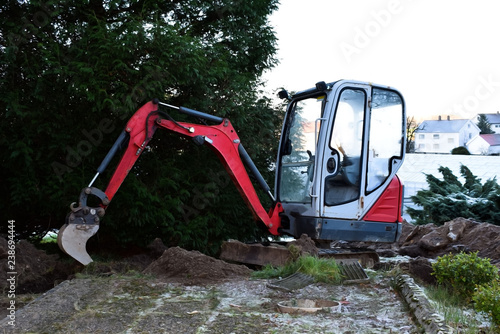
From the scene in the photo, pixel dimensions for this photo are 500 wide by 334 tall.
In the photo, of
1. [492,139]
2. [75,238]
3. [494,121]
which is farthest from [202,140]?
[494,121]

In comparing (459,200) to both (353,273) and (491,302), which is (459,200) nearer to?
(353,273)

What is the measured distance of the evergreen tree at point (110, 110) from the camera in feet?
29.3

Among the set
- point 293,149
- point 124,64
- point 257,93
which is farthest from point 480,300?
point 257,93

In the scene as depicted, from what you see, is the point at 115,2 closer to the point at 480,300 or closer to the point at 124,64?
the point at 124,64

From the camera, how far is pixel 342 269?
7230 mm

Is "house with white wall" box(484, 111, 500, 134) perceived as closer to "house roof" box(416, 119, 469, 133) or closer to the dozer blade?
"house roof" box(416, 119, 469, 133)

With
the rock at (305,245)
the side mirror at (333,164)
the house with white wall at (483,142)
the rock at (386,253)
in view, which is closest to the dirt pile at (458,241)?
the rock at (386,253)

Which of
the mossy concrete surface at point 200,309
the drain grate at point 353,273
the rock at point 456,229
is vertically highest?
the rock at point 456,229

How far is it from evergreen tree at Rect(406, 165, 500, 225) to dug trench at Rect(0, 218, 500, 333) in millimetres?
2880

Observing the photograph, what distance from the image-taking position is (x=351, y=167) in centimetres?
798

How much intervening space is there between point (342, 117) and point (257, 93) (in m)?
3.58

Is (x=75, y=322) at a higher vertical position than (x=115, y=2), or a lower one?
lower

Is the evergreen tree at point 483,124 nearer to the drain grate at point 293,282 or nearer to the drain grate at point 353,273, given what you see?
the drain grate at point 353,273

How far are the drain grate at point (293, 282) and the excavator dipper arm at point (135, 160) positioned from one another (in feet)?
5.64
